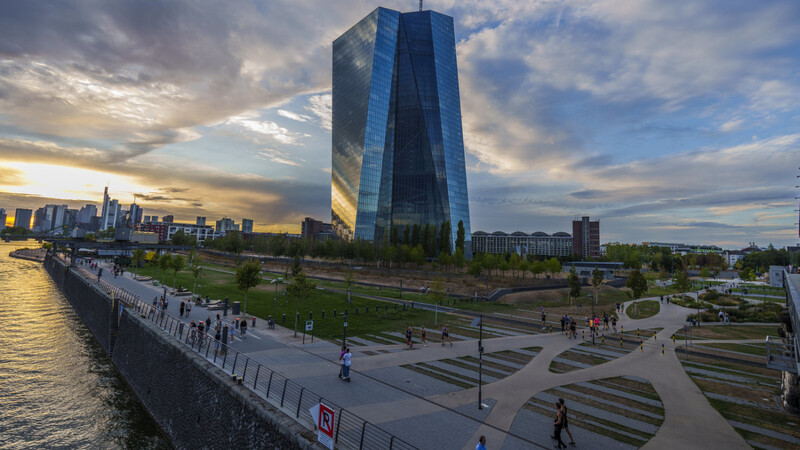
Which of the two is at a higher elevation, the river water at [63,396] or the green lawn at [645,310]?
the green lawn at [645,310]

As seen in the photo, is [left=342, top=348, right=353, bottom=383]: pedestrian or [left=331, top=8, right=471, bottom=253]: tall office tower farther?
[left=331, top=8, right=471, bottom=253]: tall office tower

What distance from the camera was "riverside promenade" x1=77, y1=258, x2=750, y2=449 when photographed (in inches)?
527

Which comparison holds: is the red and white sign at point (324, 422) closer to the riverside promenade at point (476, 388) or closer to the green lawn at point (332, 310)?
the riverside promenade at point (476, 388)

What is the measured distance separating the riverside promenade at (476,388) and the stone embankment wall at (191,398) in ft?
9.27

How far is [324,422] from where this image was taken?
36.2 feet

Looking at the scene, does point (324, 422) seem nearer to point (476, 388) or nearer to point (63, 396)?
point (476, 388)

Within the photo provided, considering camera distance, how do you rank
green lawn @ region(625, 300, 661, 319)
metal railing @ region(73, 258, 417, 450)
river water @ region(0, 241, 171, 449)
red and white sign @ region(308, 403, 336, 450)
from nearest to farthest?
red and white sign @ region(308, 403, 336, 450), metal railing @ region(73, 258, 417, 450), river water @ region(0, 241, 171, 449), green lawn @ region(625, 300, 661, 319)

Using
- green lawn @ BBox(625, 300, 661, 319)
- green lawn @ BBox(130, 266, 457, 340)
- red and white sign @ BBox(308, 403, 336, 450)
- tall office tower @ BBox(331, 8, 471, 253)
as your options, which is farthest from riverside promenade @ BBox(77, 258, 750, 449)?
tall office tower @ BBox(331, 8, 471, 253)

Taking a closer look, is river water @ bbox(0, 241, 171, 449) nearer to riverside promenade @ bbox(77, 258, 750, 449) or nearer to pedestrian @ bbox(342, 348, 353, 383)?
riverside promenade @ bbox(77, 258, 750, 449)

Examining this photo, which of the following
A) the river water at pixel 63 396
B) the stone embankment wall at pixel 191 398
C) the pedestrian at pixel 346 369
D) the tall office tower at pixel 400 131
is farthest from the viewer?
the tall office tower at pixel 400 131

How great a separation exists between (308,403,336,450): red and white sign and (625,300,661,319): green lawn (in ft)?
159

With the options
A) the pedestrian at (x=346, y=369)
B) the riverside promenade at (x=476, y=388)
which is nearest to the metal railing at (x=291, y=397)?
the riverside promenade at (x=476, y=388)

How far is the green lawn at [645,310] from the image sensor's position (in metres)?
47.0

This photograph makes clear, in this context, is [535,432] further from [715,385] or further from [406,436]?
[715,385]
